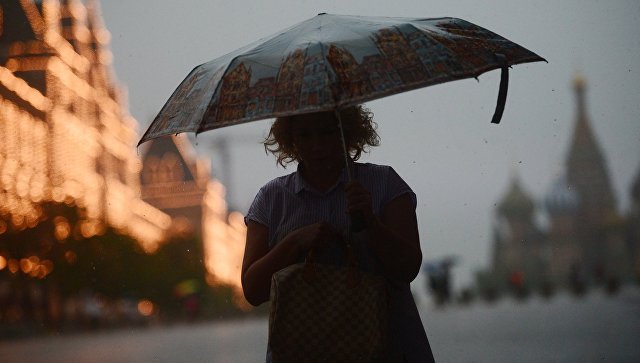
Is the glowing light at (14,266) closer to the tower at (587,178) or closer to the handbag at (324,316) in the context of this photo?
the handbag at (324,316)

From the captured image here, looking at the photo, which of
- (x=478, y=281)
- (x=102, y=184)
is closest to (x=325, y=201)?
(x=102, y=184)

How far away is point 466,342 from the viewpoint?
13039mm

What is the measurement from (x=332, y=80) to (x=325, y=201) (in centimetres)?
31

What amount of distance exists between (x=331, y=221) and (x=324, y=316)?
0.28 meters

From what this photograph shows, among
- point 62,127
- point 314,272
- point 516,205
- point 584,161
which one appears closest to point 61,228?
point 62,127

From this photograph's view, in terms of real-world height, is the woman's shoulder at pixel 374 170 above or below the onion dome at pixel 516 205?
above

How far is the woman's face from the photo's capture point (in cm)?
302

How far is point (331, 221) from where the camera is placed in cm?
301

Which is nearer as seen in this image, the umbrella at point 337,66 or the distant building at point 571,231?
the umbrella at point 337,66

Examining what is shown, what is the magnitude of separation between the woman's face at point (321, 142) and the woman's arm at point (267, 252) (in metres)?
0.19

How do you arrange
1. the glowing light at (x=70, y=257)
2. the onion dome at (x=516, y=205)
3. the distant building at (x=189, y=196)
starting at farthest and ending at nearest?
the onion dome at (x=516, y=205) → the distant building at (x=189, y=196) → the glowing light at (x=70, y=257)

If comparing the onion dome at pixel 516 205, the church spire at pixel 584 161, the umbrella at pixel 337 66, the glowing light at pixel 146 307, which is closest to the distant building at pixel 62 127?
the glowing light at pixel 146 307

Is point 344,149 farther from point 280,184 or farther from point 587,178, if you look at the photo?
point 587,178

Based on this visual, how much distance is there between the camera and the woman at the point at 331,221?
2.91 m
